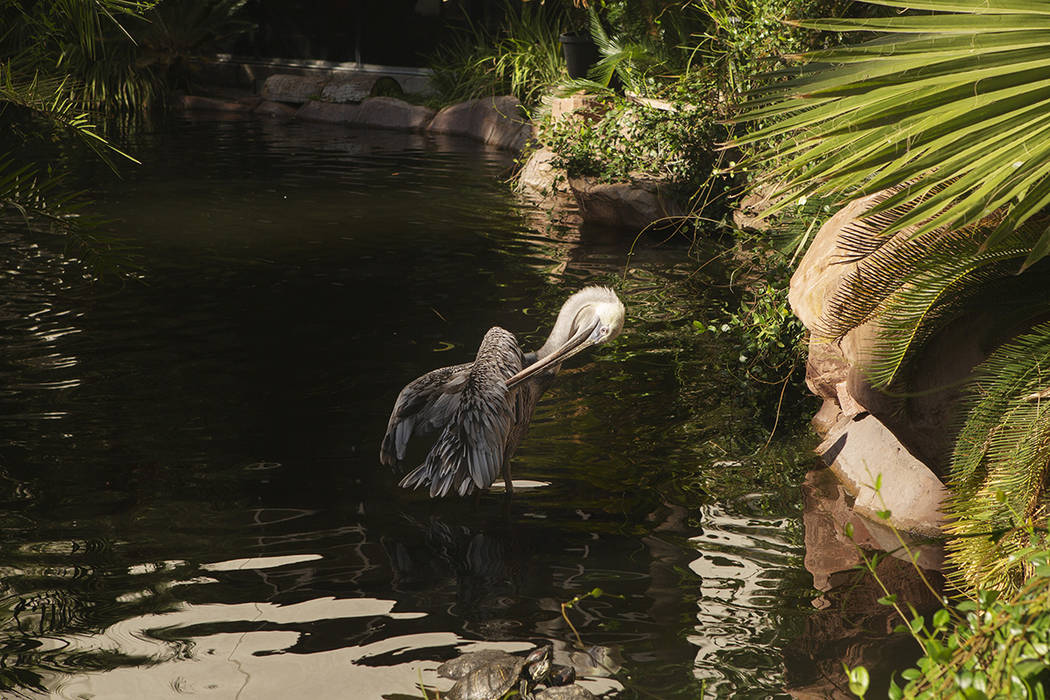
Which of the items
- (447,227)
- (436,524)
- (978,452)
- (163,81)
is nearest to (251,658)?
(436,524)

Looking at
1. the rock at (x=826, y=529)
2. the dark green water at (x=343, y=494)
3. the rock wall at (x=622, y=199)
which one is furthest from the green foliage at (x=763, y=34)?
the rock at (x=826, y=529)

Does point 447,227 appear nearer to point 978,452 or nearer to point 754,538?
point 754,538

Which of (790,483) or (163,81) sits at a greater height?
(163,81)

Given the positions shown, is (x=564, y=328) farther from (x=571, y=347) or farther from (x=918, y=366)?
(x=918, y=366)

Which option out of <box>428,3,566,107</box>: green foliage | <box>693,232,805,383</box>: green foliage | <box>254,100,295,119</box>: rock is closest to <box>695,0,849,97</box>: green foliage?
<box>693,232,805,383</box>: green foliage

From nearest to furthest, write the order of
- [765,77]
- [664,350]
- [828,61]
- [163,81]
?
1. [828,61]
2. [765,77]
3. [664,350]
4. [163,81]

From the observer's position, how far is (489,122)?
1744 centimetres

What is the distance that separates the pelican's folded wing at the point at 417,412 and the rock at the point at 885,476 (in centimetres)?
194

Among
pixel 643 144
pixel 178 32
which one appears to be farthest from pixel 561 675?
pixel 178 32

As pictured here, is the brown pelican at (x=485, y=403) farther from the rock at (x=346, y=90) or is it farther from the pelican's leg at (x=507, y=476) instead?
the rock at (x=346, y=90)

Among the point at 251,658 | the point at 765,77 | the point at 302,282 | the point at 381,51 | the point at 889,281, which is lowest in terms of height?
the point at 251,658

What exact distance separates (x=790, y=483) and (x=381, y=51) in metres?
19.0

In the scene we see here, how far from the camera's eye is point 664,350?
7.25 meters

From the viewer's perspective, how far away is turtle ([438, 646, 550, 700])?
328 cm
